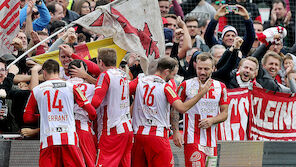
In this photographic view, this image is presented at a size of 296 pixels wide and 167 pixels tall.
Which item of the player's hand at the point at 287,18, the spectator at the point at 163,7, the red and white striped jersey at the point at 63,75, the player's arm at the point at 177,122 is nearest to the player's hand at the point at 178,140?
the player's arm at the point at 177,122

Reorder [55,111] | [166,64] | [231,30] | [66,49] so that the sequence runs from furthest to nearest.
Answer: [231,30], [66,49], [166,64], [55,111]

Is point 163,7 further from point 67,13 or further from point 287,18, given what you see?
point 287,18

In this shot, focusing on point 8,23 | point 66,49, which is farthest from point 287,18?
point 8,23

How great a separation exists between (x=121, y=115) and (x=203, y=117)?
1.34 m

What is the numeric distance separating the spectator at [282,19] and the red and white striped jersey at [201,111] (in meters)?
6.63

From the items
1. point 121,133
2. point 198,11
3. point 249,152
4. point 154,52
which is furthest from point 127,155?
point 198,11

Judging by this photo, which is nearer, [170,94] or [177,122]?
[170,94]

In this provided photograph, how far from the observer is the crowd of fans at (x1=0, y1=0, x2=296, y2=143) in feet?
29.8

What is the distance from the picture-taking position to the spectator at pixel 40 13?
1135cm

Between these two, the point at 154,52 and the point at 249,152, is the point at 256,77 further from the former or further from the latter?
the point at 154,52

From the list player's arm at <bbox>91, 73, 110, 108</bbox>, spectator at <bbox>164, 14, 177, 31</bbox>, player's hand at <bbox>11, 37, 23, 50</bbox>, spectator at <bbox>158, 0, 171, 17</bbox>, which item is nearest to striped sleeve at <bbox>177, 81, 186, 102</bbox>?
player's arm at <bbox>91, 73, 110, 108</bbox>

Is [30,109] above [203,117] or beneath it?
above

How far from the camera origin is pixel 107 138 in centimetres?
861

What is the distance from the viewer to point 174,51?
1078 centimetres
